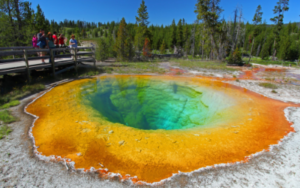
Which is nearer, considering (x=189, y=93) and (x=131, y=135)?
(x=131, y=135)

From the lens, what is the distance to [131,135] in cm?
479

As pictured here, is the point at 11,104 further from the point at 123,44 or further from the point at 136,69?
Result: the point at 123,44

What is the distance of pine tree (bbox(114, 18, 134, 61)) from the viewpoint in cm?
2560

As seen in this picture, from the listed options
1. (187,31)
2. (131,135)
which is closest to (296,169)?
(131,135)

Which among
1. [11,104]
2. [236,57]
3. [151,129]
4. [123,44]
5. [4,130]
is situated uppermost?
[123,44]

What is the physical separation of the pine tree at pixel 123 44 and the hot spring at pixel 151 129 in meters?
16.7

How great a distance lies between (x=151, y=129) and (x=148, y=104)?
8.27ft

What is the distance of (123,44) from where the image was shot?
25.9 m

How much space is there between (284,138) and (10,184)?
652cm

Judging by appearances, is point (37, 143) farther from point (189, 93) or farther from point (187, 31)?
point (187, 31)

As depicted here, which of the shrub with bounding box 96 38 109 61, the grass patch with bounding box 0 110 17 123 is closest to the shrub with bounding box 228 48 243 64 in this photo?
the shrub with bounding box 96 38 109 61

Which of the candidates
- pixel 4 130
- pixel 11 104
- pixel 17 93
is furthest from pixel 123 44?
pixel 4 130

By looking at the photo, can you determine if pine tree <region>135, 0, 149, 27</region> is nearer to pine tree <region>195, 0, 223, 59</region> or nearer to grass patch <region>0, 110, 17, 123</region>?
pine tree <region>195, 0, 223, 59</region>

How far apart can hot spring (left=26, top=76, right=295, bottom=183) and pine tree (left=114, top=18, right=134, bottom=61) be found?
1672 cm
